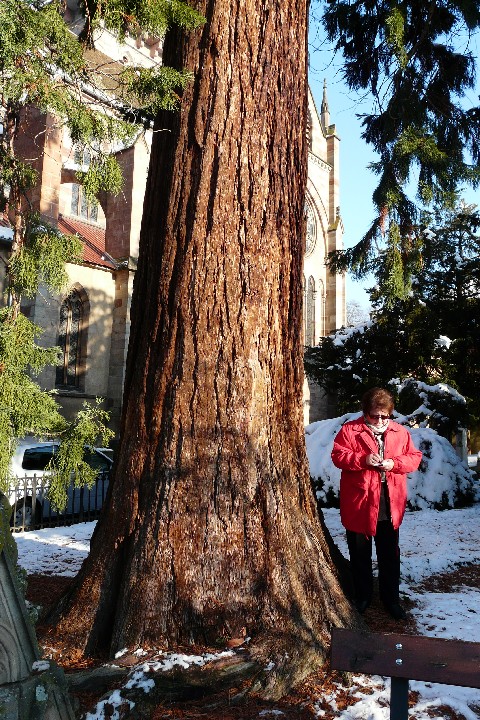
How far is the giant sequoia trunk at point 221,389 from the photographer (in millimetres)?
3291

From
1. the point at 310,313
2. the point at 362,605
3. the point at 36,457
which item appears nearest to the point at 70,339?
the point at 36,457

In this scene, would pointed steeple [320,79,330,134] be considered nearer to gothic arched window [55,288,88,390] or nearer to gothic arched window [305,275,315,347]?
gothic arched window [305,275,315,347]

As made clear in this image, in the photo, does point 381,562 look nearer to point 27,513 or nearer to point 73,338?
point 27,513

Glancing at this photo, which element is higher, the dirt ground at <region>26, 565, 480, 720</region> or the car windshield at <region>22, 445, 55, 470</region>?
the car windshield at <region>22, 445, 55, 470</region>

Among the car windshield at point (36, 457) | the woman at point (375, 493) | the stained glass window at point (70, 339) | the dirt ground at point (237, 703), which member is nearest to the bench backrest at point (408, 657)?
A: the dirt ground at point (237, 703)

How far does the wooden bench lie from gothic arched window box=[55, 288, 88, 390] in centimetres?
1895

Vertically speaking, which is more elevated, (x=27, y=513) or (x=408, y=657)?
→ (x=408, y=657)

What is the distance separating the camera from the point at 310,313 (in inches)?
1238

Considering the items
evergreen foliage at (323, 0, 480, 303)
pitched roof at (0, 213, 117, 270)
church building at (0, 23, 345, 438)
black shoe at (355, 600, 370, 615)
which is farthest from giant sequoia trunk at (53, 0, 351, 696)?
pitched roof at (0, 213, 117, 270)

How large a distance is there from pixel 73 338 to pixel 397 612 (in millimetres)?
17989

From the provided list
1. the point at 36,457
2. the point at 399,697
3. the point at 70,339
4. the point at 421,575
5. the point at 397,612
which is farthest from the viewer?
the point at 70,339

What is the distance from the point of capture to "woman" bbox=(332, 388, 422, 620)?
4.11 metres

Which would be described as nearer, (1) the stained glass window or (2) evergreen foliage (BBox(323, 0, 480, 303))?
(2) evergreen foliage (BBox(323, 0, 480, 303))

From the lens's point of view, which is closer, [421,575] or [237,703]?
[237,703]
